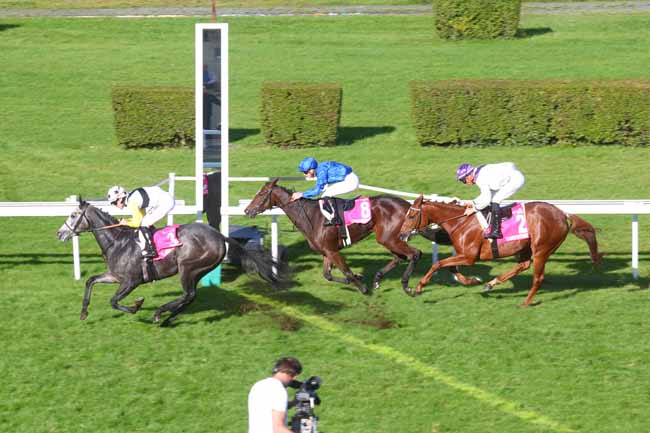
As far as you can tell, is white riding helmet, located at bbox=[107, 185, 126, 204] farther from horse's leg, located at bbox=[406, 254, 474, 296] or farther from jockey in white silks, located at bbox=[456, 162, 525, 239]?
jockey in white silks, located at bbox=[456, 162, 525, 239]

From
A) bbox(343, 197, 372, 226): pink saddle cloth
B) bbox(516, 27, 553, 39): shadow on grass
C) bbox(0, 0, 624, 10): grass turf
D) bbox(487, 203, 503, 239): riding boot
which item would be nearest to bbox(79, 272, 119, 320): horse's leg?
bbox(343, 197, 372, 226): pink saddle cloth

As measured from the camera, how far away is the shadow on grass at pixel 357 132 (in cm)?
1867

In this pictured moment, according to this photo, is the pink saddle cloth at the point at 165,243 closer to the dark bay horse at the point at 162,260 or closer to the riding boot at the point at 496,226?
the dark bay horse at the point at 162,260

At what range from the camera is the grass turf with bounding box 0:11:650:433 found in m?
9.06

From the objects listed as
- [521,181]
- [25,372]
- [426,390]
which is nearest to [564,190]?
[521,181]

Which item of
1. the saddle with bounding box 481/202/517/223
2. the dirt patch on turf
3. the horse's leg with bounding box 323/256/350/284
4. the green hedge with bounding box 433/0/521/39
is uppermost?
the green hedge with bounding box 433/0/521/39

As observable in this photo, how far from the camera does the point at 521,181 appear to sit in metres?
11.8

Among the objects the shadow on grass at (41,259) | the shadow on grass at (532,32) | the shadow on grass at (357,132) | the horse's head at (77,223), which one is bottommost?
the shadow on grass at (41,259)

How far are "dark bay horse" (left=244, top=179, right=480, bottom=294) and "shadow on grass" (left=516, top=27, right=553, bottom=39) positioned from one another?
12.9 m

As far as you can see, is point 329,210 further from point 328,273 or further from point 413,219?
point 413,219

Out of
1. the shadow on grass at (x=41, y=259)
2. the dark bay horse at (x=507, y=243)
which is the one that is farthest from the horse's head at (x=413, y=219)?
the shadow on grass at (x=41, y=259)

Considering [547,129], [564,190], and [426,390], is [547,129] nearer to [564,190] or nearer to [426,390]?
[564,190]

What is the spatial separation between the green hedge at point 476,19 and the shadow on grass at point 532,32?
422 mm

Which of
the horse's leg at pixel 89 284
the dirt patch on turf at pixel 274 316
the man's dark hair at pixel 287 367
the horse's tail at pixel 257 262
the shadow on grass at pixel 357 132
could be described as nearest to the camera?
the man's dark hair at pixel 287 367
